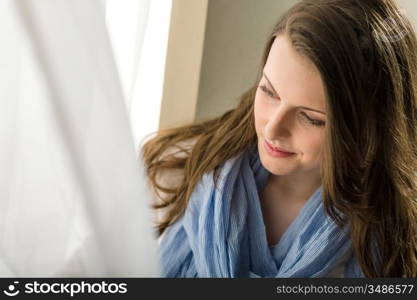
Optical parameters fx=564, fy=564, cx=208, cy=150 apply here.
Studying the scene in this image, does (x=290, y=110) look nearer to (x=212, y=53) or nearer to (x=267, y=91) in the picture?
(x=267, y=91)

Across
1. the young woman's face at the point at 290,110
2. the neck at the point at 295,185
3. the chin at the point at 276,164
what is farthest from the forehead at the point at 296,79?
the neck at the point at 295,185

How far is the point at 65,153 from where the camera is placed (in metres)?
0.48

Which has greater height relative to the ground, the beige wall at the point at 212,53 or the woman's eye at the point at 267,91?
the beige wall at the point at 212,53

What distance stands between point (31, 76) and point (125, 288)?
0.92 feet

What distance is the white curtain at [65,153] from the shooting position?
45 cm

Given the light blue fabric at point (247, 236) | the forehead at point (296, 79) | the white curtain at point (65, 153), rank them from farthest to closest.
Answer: the light blue fabric at point (247, 236) < the forehead at point (296, 79) < the white curtain at point (65, 153)

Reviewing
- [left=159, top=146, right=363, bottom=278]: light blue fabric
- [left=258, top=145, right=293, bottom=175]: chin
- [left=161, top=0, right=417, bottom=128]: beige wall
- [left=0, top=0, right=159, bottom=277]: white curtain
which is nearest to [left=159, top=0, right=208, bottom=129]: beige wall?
[left=161, top=0, right=417, bottom=128]: beige wall

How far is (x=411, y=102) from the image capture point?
764 millimetres

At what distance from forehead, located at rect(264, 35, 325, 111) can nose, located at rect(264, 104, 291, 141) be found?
0.02m

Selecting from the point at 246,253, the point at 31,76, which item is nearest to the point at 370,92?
the point at 246,253

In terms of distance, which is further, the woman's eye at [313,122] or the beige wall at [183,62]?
the beige wall at [183,62]

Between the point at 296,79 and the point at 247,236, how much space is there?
0.31 meters

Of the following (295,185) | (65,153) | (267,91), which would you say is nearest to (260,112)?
(267,91)

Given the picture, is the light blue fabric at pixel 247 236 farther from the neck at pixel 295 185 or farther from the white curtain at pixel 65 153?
the white curtain at pixel 65 153
